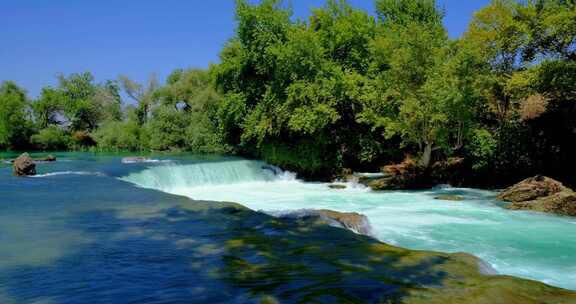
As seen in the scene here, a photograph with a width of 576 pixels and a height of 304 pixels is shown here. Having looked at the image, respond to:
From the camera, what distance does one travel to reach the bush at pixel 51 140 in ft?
161

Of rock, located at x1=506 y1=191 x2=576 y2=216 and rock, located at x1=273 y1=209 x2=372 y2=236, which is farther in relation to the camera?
rock, located at x1=506 y1=191 x2=576 y2=216

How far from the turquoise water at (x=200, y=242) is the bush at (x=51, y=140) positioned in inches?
1317

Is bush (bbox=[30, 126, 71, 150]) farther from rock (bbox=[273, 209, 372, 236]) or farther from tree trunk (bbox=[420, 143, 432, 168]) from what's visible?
rock (bbox=[273, 209, 372, 236])

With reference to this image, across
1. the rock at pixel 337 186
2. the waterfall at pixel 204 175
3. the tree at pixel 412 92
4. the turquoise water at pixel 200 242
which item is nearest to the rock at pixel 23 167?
the turquoise water at pixel 200 242

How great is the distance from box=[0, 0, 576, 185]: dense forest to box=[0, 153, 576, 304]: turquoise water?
4.03 metres

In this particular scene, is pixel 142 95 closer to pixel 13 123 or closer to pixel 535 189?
pixel 13 123

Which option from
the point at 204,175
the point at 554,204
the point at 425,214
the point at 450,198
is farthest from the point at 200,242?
the point at 204,175

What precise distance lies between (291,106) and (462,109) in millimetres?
9998

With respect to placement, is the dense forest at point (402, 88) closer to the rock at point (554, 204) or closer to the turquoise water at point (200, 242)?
the turquoise water at point (200, 242)

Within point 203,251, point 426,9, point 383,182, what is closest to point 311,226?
point 203,251

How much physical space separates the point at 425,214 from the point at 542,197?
4837 mm

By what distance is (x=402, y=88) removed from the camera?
72.7 feet

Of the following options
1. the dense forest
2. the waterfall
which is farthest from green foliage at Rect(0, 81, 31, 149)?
the waterfall

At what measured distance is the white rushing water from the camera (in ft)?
32.7
